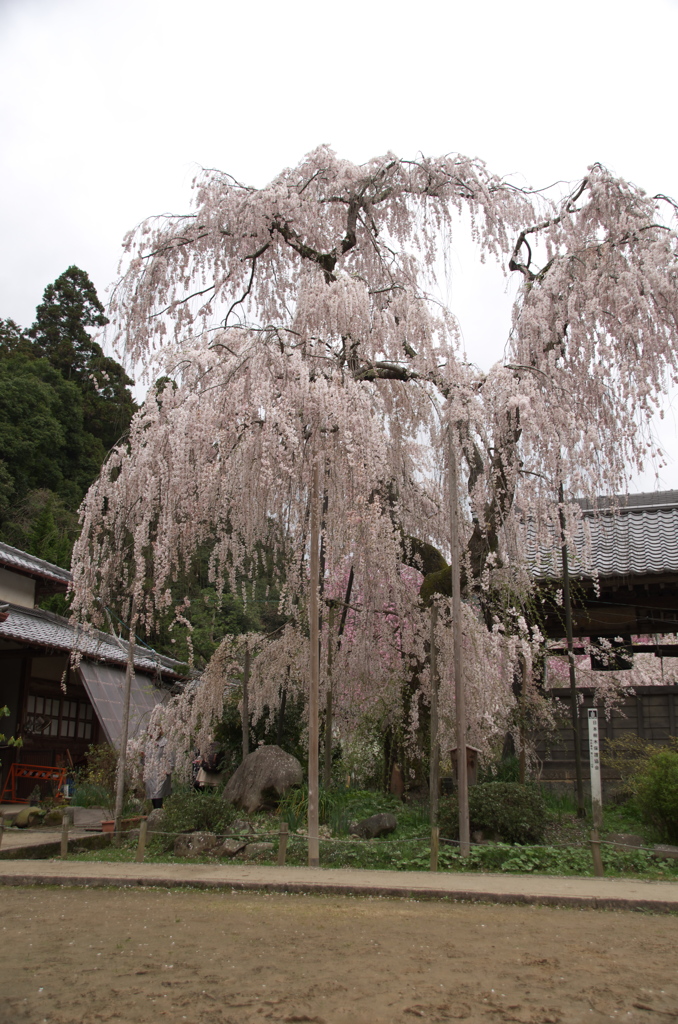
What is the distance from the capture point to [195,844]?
9.31 m

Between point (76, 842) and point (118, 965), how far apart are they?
6.70 m

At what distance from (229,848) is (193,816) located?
2.59ft

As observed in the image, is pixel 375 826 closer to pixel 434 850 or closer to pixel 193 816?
pixel 434 850

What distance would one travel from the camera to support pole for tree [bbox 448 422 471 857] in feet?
27.5

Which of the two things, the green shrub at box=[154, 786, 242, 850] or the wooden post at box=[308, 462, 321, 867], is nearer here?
the wooden post at box=[308, 462, 321, 867]

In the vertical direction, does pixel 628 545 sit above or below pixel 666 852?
above

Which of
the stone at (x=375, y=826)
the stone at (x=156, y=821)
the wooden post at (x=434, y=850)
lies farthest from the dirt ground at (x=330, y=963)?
the stone at (x=156, y=821)

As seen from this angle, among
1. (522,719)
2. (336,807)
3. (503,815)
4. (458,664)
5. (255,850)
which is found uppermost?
(458,664)

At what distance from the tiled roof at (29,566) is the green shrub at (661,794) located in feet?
38.2

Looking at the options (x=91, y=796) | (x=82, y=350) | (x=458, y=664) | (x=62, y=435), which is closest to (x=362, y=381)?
(x=458, y=664)

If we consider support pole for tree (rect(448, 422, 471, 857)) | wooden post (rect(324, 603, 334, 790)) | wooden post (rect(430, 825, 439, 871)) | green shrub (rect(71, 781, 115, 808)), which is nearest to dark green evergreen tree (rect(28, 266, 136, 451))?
green shrub (rect(71, 781, 115, 808))

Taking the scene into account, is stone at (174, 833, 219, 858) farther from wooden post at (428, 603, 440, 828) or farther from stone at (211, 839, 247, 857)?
wooden post at (428, 603, 440, 828)

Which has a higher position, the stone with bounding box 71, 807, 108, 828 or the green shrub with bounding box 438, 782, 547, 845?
the green shrub with bounding box 438, 782, 547, 845

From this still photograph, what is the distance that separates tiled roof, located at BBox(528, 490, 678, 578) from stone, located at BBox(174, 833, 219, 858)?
6318 millimetres
